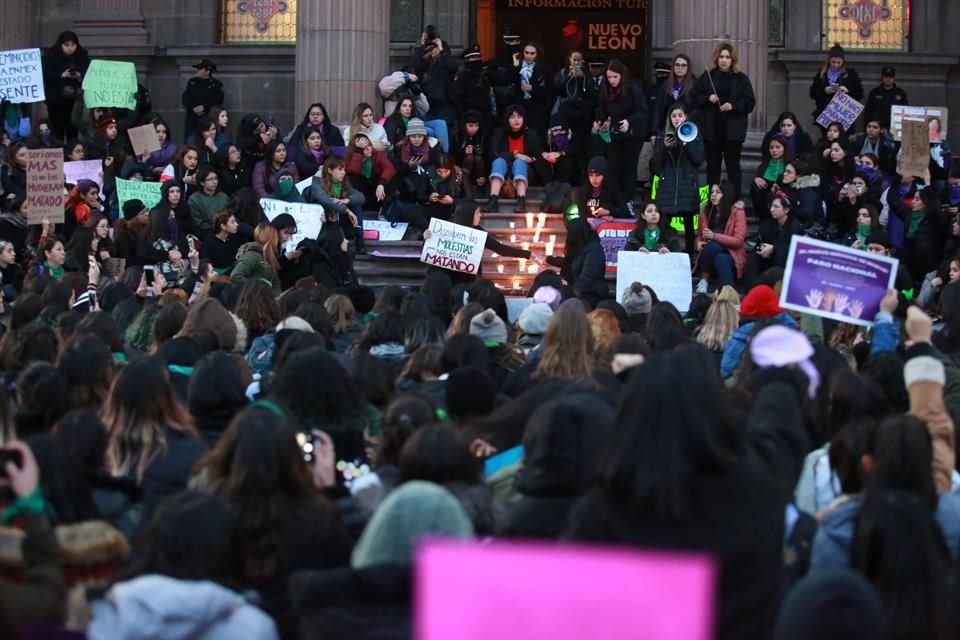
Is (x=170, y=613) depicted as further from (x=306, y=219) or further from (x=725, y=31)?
(x=725, y=31)

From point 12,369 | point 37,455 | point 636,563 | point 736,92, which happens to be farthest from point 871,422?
point 736,92

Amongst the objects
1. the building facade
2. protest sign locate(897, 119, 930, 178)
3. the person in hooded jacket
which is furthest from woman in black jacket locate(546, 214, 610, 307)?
the person in hooded jacket

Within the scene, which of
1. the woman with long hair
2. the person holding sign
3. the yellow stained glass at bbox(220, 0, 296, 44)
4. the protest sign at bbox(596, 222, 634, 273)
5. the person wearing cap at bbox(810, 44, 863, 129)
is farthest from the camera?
the yellow stained glass at bbox(220, 0, 296, 44)

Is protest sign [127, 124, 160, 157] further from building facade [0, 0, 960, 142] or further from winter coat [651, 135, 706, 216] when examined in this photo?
winter coat [651, 135, 706, 216]

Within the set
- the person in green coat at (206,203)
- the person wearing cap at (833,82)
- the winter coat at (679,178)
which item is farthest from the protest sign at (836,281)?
the person wearing cap at (833,82)

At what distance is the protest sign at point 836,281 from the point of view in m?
10.9

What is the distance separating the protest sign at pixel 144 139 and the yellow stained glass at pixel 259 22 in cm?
460

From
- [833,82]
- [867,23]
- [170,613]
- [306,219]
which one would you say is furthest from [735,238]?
[170,613]

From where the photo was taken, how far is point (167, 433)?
7.57 meters

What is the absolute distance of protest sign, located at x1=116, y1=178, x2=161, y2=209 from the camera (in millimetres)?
19741

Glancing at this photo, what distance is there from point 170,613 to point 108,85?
17.7 metres

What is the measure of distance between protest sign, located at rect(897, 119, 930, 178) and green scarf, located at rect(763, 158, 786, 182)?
1.26 meters

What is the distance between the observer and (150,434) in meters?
7.52

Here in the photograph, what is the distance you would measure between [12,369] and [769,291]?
479cm
